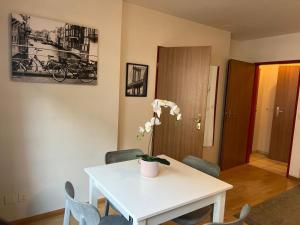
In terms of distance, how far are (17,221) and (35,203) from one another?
0.22 meters

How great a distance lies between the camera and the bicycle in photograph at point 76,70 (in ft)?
7.54

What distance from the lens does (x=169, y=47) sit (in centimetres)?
315

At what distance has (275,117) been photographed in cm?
494

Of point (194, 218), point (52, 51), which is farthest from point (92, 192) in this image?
point (52, 51)

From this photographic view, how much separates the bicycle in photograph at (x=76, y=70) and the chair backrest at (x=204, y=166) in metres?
1.37

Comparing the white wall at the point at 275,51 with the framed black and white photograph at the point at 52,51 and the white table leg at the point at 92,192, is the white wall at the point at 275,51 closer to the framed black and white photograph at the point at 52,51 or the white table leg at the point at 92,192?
the framed black and white photograph at the point at 52,51

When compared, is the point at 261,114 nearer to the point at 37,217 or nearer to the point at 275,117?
the point at 275,117

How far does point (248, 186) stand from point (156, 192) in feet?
8.50

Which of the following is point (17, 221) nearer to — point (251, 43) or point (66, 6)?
point (66, 6)

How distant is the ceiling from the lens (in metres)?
2.59

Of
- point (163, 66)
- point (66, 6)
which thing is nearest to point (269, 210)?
point (163, 66)

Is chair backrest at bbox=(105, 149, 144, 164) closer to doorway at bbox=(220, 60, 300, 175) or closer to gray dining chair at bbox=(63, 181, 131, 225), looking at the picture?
gray dining chair at bbox=(63, 181, 131, 225)

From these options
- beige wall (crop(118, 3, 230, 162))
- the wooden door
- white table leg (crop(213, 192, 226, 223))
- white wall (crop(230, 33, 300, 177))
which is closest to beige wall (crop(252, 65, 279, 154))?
the wooden door

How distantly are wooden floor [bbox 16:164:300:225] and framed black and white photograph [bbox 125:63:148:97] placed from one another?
4.83 ft
